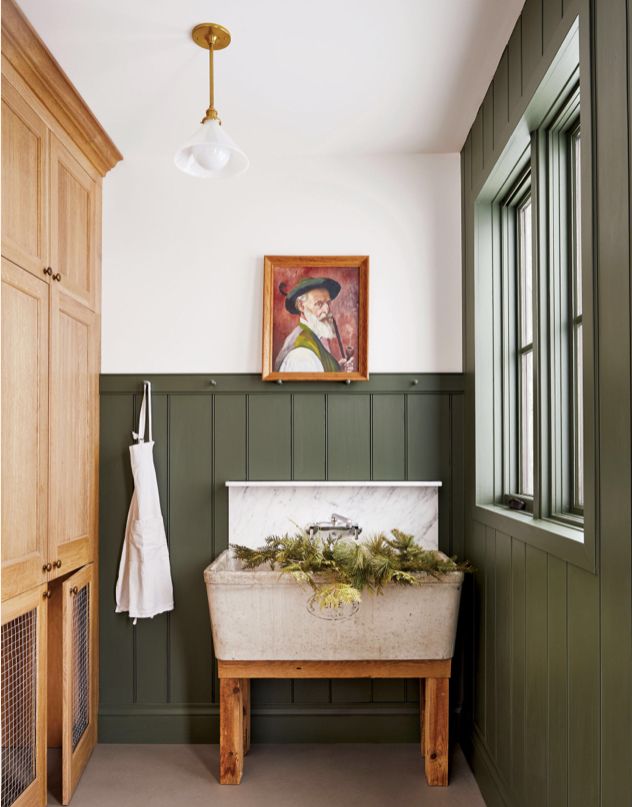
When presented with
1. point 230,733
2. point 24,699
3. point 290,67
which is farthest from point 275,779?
point 290,67

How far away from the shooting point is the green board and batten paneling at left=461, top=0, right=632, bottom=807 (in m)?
1.42

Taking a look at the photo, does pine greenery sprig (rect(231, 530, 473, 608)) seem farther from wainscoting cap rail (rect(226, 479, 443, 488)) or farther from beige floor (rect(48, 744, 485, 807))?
beige floor (rect(48, 744, 485, 807))

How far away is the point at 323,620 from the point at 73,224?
1799 millimetres

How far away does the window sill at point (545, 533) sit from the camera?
64.2 inches

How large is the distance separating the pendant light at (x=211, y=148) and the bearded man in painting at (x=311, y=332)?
94 centimetres

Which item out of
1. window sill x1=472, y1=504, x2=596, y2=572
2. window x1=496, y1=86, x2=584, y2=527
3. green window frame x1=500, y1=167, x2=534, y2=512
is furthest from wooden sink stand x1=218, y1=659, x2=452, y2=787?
window x1=496, y1=86, x2=584, y2=527

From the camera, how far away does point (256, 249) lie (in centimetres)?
314

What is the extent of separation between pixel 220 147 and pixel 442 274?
4.41ft

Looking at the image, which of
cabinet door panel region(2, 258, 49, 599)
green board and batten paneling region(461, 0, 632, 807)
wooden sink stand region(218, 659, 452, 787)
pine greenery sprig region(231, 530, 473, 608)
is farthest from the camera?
wooden sink stand region(218, 659, 452, 787)

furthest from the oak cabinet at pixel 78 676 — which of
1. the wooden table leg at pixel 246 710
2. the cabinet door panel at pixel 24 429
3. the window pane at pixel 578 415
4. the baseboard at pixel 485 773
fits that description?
the window pane at pixel 578 415

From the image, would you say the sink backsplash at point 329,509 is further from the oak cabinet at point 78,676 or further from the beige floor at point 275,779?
the beige floor at point 275,779

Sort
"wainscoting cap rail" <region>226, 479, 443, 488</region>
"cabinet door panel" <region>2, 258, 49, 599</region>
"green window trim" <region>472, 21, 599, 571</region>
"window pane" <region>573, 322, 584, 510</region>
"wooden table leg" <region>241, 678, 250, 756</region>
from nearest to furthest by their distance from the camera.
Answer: "green window trim" <region>472, 21, 599, 571</region> < "window pane" <region>573, 322, 584, 510</region> < "cabinet door panel" <region>2, 258, 49, 599</region> < "wooden table leg" <region>241, 678, 250, 756</region> < "wainscoting cap rail" <region>226, 479, 443, 488</region>

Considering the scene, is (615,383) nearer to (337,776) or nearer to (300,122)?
(300,122)

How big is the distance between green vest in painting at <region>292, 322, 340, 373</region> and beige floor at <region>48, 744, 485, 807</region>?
1614 mm
